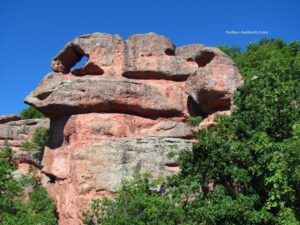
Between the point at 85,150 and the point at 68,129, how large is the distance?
1.89 meters

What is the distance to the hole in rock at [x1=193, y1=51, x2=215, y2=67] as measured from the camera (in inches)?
789

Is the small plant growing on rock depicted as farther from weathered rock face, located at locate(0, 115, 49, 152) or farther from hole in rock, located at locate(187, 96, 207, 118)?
weathered rock face, located at locate(0, 115, 49, 152)

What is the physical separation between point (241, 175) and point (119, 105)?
740 centimetres

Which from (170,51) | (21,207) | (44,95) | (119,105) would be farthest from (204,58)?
(21,207)

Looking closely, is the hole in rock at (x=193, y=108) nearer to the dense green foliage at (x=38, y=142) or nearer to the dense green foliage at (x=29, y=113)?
the dense green foliage at (x=38, y=142)

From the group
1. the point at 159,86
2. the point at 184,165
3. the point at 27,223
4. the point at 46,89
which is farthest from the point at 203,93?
the point at 27,223

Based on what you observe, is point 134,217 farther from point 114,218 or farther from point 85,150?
point 85,150

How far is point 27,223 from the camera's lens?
17.4 metres

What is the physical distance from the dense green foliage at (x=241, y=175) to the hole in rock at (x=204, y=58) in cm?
443

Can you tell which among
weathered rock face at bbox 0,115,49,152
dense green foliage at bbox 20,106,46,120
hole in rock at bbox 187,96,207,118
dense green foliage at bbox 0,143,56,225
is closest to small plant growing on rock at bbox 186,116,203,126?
hole in rock at bbox 187,96,207,118

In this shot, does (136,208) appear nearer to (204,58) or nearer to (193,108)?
(193,108)

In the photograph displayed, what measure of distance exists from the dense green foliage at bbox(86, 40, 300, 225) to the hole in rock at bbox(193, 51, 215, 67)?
14.5ft

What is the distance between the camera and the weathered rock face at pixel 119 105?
17391 millimetres

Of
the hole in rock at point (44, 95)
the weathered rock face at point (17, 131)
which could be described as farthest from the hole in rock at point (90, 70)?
the weathered rock face at point (17, 131)
